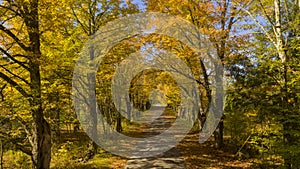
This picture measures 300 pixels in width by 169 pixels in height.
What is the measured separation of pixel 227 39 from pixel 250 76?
4040 millimetres

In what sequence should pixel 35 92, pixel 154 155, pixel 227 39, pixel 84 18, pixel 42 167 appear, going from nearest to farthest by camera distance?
pixel 35 92
pixel 42 167
pixel 227 39
pixel 154 155
pixel 84 18

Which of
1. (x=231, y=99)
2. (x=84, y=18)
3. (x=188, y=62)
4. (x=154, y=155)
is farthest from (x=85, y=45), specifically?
(x=231, y=99)

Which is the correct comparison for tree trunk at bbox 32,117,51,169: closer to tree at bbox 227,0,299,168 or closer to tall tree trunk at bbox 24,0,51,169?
tall tree trunk at bbox 24,0,51,169

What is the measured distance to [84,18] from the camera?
1447 cm

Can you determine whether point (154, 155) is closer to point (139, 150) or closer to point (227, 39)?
point (139, 150)

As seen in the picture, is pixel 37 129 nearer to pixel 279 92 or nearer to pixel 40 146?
pixel 40 146

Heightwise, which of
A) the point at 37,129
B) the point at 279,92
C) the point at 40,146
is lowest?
the point at 40,146

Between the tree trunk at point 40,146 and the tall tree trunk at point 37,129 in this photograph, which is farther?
the tree trunk at point 40,146

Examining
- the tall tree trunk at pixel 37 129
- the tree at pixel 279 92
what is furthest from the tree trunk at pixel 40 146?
the tree at pixel 279 92

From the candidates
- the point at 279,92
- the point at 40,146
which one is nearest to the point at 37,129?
the point at 40,146

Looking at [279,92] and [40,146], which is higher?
[279,92]

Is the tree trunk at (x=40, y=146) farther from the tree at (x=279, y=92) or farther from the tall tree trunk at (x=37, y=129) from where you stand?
the tree at (x=279, y=92)

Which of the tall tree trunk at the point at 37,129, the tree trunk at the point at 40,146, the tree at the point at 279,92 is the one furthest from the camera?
the tree trunk at the point at 40,146

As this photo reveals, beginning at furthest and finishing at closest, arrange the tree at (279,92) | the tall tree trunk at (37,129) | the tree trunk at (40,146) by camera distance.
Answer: the tree trunk at (40,146) < the tall tree trunk at (37,129) < the tree at (279,92)
